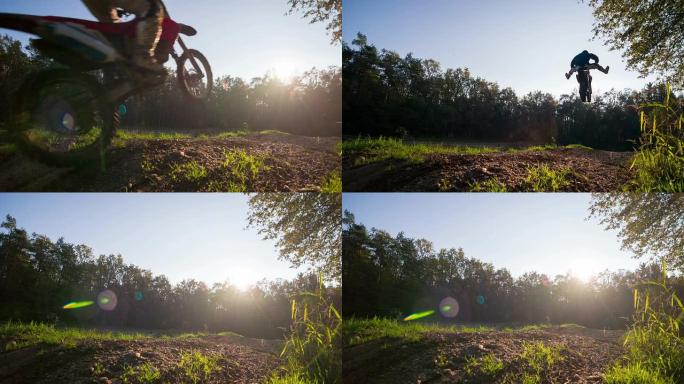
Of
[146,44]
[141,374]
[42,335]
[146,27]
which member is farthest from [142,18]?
[141,374]

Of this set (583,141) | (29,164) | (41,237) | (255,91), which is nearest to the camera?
(29,164)

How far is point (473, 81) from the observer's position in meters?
4.02

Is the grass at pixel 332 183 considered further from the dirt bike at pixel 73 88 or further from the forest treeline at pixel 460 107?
the dirt bike at pixel 73 88

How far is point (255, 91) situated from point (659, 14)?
395 centimetres

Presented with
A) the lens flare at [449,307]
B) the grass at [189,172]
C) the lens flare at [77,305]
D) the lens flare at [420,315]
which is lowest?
the lens flare at [420,315]

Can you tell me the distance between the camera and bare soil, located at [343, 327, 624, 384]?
334cm

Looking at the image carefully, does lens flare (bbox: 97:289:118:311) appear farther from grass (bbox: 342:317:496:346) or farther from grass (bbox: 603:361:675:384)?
grass (bbox: 603:361:675:384)

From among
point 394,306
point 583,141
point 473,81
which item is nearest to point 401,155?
point 473,81

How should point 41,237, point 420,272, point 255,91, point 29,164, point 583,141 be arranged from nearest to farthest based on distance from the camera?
1. point 29,164
2. point 41,237
3. point 420,272
4. point 255,91
5. point 583,141

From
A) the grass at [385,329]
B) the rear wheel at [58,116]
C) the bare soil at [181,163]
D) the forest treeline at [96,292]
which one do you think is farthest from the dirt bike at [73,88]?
the grass at [385,329]

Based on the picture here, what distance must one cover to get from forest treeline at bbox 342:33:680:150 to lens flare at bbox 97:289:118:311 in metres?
2.36

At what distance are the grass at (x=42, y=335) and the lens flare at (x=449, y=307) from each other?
8.41ft

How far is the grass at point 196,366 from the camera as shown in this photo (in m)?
3.36

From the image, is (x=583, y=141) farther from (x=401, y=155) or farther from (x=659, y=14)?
(x=401, y=155)
